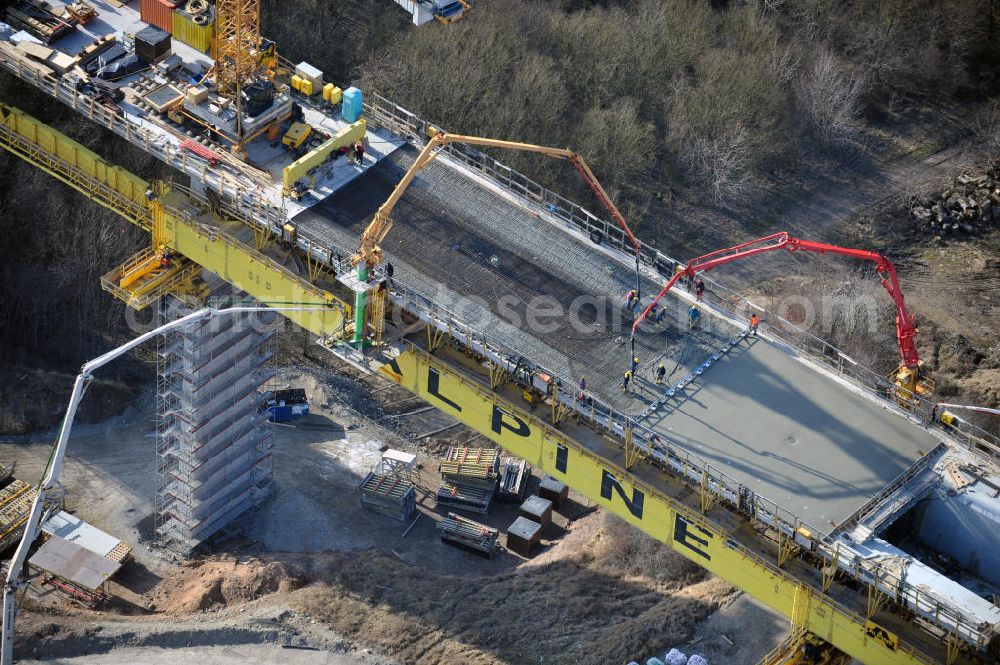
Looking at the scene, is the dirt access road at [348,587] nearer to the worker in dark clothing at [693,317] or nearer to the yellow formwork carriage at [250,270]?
the yellow formwork carriage at [250,270]

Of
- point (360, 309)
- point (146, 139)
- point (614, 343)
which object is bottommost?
point (614, 343)

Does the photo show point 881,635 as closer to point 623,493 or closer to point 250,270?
point 623,493

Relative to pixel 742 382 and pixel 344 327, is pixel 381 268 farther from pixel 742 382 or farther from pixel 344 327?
pixel 742 382

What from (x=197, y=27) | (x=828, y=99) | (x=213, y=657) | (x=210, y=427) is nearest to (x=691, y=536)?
(x=213, y=657)

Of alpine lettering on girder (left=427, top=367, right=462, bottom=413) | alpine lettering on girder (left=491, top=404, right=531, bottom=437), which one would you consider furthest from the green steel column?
alpine lettering on girder (left=491, top=404, right=531, bottom=437)

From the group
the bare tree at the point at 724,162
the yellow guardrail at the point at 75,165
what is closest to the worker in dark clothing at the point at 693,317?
the yellow guardrail at the point at 75,165

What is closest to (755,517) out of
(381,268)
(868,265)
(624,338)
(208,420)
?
(624,338)

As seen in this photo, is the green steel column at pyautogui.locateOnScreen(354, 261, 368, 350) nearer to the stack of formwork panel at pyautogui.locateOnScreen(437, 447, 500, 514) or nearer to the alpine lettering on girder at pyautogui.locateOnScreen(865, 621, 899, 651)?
the stack of formwork panel at pyautogui.locateOnScreen(437, 447, 500, 514)
